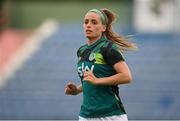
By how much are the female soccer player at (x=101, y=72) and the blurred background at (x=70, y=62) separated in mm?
6944

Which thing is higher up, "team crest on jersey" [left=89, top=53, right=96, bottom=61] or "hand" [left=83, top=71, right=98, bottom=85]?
"team crest on jersey" [left=89, top=53, right=96, bottom=61]

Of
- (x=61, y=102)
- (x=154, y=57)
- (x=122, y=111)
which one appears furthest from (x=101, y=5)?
(x=122, y=111)

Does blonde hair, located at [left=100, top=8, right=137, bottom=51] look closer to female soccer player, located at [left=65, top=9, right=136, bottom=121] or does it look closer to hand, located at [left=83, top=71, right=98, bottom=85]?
female soccer player, located at [left=65, top=9, right=136, bottom=121]

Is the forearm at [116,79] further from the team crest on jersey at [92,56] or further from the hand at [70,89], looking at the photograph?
the hand at [70,89]

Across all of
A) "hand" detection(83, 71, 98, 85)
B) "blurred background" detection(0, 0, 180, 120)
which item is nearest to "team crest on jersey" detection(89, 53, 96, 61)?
"hand" detection(83, 71, 98, 85)

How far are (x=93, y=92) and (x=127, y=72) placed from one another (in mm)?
322

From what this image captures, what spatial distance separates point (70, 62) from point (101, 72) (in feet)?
28.2

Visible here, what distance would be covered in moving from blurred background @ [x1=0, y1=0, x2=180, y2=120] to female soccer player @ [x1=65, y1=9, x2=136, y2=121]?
6944mm

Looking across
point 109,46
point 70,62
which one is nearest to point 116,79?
point 109,46

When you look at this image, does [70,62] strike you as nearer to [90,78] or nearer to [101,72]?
[101,72]

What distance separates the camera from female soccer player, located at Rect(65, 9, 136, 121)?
4.94 meters

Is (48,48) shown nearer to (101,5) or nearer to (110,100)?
(101,5)

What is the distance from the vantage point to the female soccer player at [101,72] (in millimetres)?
4938

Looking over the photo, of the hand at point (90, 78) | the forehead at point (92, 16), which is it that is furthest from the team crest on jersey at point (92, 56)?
the forehead at point (92, 16)
